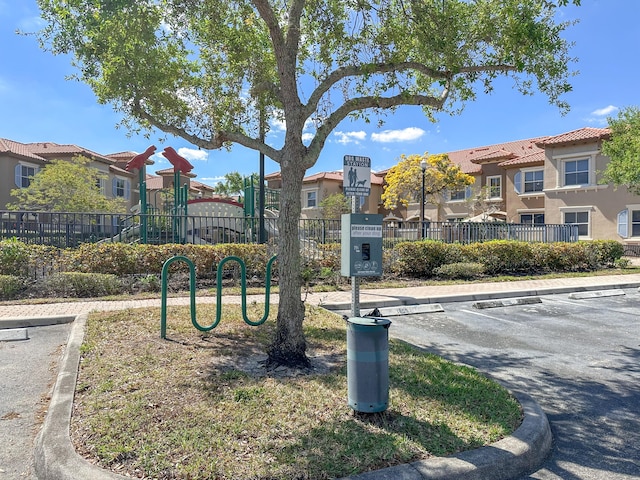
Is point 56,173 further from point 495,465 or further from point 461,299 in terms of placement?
point 495,465

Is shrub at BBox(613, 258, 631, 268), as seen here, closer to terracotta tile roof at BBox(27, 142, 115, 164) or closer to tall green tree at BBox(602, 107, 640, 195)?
tall green tree at BBox(602, 107, 640, 195)

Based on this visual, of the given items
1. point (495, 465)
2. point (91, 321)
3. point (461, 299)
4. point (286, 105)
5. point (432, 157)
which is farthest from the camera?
point (432, 157)

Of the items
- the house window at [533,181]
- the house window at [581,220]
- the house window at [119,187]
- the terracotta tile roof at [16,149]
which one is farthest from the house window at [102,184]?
the house window at [581,220]

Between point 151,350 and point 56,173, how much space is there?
25.2 metres

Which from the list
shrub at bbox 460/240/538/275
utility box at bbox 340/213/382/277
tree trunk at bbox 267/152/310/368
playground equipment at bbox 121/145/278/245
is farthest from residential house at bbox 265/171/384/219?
utility box at bbox 340/213/382/277

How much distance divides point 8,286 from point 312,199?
34.3 meters

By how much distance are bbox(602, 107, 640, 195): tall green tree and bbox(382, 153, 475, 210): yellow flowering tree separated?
398 inches

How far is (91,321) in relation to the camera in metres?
7.30

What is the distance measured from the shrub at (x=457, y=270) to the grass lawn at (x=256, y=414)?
8930 mm

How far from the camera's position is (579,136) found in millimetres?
27188

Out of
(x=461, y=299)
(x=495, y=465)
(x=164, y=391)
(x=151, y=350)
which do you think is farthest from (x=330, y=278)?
(x=495, y=465)

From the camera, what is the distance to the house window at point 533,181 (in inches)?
1228

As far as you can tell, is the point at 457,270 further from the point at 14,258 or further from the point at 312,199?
the point at 312,199

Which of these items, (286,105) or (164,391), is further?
(286,105)
